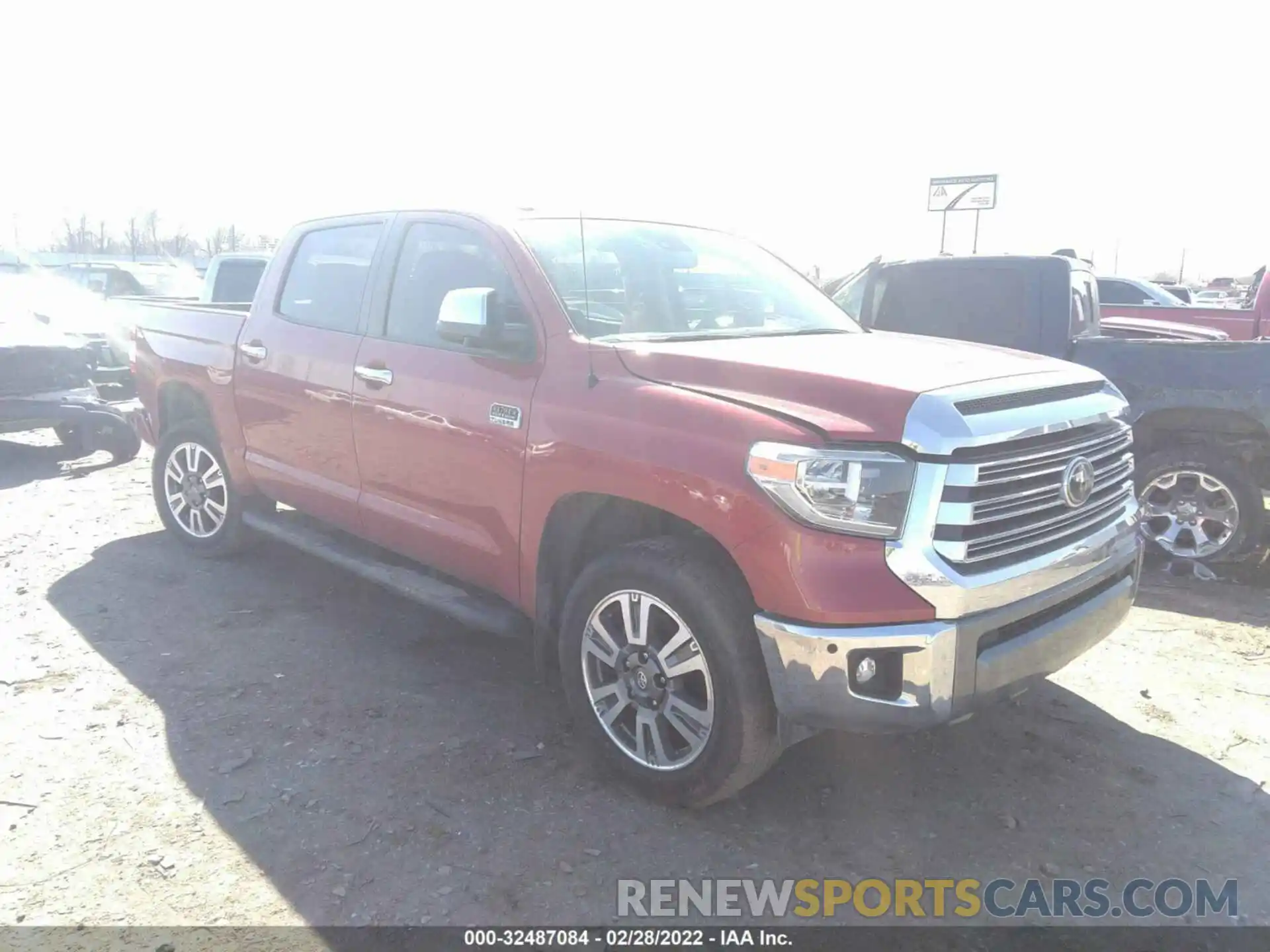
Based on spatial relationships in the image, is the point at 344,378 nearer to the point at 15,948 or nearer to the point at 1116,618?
the point at 15,948

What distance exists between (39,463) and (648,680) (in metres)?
7.96

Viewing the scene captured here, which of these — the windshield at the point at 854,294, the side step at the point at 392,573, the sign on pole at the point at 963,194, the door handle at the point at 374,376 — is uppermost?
the sign on pole at the point at 963,194

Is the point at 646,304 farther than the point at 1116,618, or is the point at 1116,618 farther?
the point at 646,304

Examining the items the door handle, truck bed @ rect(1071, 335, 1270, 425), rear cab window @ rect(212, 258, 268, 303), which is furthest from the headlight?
rear cab window @ rect(212, 258, 268, 303)

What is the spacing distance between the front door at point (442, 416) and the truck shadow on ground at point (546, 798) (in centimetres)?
64

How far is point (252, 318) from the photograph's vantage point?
508cm

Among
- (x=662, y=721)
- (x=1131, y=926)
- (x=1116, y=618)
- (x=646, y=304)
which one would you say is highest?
(x=646, y=304)

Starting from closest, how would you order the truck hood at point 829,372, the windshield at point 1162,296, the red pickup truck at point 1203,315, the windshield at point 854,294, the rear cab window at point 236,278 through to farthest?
the truck hood at point 829,372 < the windshield at point 854,294 < the rear cab window at point 236,278 < the red pickup truck at point 1203,315 < the windshield at point 1162,296

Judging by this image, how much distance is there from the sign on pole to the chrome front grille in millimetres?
21546

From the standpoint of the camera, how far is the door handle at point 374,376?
4087 mm

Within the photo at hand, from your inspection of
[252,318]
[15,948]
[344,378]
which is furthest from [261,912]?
[252,318]

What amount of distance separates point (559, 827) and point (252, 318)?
133 inches

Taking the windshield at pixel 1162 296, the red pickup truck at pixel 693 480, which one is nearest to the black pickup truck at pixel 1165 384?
the red pickup truck at pixel 693 480

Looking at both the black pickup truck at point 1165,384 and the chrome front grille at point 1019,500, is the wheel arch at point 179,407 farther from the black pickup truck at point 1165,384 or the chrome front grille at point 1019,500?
the black pickup truck at point 1165,384
